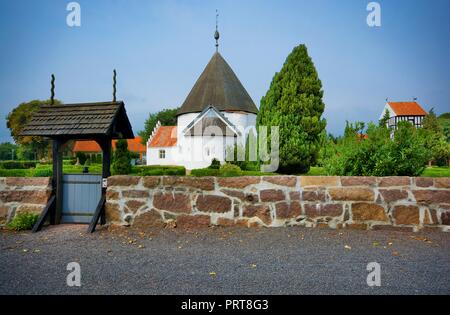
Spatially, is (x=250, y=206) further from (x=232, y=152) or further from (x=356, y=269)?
(x=232, y=152)

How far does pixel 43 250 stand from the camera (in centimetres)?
475

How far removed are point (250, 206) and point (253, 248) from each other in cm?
127

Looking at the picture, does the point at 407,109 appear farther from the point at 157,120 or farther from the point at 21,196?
the point at 21,196

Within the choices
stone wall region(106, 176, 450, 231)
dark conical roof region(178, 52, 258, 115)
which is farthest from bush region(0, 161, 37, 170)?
stone wall region(106, 176, 450, 231)

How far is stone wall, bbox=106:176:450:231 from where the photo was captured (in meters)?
5.50

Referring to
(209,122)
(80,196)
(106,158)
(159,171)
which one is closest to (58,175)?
(80,196)

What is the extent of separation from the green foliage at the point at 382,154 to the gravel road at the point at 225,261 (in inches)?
61.7

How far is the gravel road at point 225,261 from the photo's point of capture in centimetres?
323

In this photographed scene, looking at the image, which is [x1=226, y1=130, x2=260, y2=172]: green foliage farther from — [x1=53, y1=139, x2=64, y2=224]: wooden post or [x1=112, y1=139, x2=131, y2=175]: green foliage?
[x1=53, y1=139, x2=64, y2=224]: wooden post

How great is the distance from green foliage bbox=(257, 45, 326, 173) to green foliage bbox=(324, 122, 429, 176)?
684cm

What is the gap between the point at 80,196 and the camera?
6.68m

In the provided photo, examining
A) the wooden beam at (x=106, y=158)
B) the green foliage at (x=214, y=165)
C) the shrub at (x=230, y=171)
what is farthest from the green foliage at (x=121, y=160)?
the wooden beam at (x=106, y=158)

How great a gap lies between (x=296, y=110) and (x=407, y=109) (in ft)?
124
